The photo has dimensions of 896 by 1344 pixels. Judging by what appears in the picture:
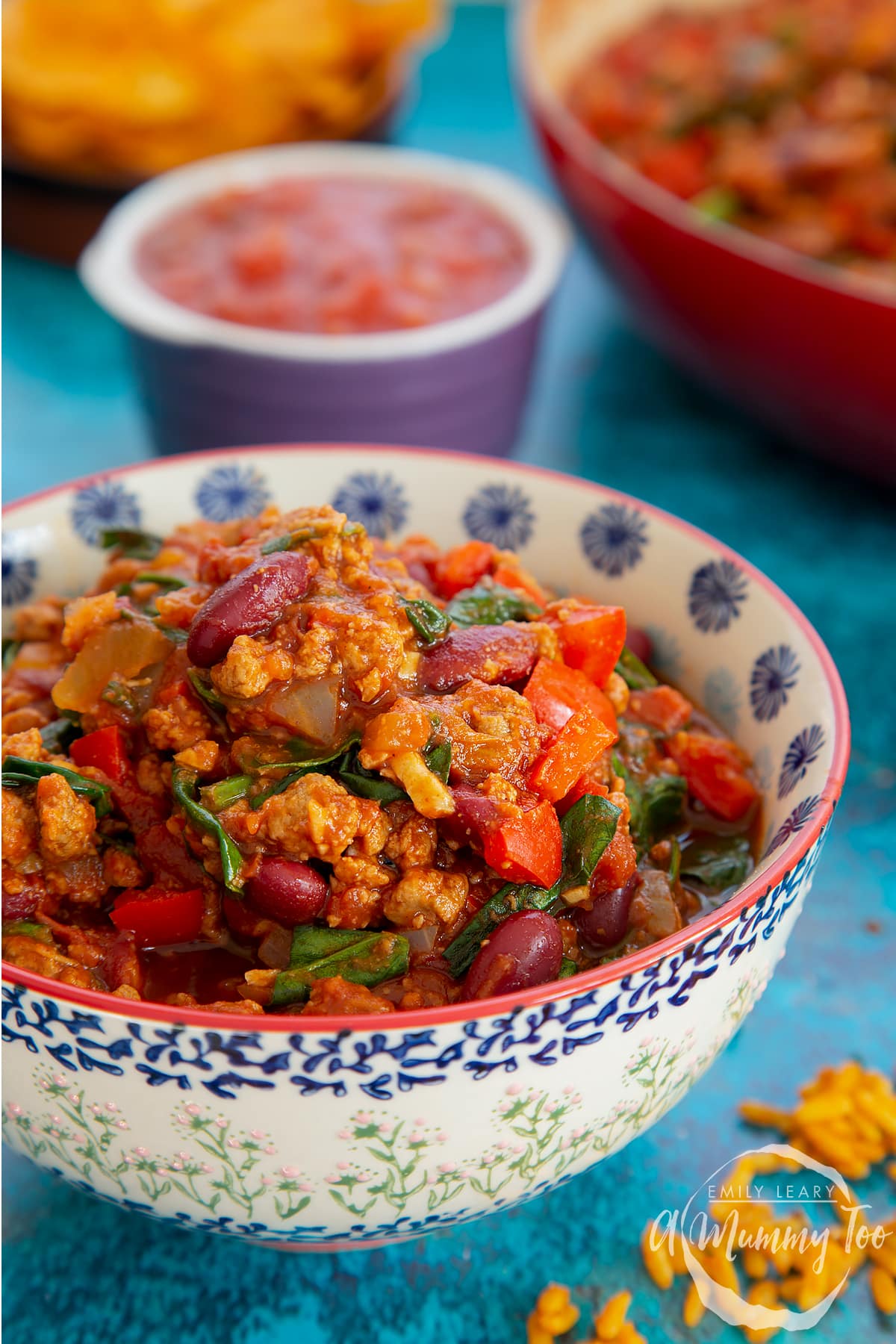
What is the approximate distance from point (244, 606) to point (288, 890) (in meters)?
0.51

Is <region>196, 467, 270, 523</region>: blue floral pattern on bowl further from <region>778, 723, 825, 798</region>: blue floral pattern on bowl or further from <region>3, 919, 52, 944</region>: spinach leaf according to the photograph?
<region>778, 723, 825, 798</region>: blue floral pattern on bowl

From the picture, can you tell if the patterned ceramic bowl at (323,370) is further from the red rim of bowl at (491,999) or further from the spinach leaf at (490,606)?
the red rim of bowl at (491,999)

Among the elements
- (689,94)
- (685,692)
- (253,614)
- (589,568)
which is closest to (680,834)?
(685,692)

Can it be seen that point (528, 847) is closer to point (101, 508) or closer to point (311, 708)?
point (311, 708)

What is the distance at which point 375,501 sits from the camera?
342cm

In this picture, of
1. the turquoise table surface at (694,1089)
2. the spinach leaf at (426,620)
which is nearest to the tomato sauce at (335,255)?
the turquoise table surface at (694,1089)

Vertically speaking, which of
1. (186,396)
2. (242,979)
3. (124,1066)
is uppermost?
(124,1066)

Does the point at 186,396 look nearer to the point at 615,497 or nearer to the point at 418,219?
the point at 418,219

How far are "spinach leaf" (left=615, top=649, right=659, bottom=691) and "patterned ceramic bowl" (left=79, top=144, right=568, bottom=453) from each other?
5.63 ft

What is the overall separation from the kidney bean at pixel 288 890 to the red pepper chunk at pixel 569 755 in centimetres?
43

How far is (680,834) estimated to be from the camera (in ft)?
9.26

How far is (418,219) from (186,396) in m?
1.30

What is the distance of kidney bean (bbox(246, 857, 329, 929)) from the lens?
2264 millimetres

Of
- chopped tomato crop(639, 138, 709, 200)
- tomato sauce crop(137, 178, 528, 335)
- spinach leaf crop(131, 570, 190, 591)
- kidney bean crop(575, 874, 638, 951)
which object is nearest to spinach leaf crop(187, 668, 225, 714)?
spinach leaf crop(131, 570, 190, 591)
